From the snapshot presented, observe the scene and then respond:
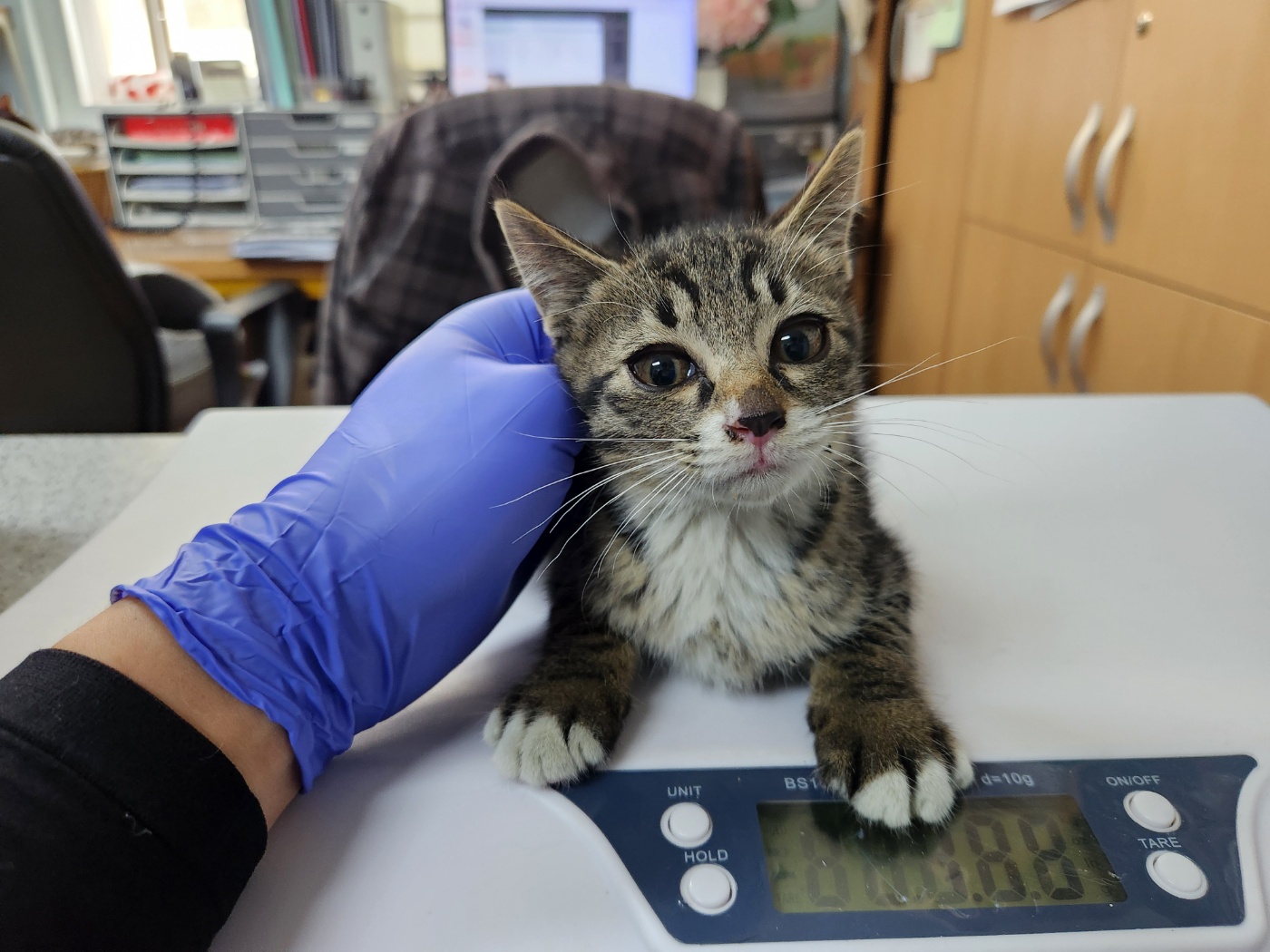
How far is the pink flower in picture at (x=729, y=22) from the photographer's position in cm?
270

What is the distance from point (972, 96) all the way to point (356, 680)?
221cm

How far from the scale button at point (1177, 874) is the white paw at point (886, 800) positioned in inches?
5.6

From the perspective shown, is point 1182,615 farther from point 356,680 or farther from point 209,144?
point 209,144

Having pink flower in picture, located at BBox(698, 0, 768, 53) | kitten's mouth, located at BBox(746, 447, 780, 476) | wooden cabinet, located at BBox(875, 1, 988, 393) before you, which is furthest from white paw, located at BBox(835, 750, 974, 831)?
pink flower in picture, located at BBox(698, 0, 768, 53)

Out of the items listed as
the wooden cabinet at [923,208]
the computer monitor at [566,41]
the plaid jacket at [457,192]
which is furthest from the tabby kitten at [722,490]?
the computer monitor at [566,41]

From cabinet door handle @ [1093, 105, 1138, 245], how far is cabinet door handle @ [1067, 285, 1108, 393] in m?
0.11

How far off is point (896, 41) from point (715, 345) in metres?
2.36

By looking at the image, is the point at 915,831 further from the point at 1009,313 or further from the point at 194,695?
the point at 1009,313

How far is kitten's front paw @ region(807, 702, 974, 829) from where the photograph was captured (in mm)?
527

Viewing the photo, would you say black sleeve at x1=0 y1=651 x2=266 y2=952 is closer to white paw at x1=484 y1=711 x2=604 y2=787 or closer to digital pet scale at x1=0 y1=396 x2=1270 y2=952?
digital pet scale at x1=0 y1=396 x2=1270 y2=952

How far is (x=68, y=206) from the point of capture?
1.68 metres

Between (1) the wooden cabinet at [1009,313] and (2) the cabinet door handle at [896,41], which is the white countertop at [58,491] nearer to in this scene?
(1) the wooden cabinet at [1009,313]

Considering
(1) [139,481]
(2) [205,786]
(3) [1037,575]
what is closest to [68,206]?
(1) [139,481]

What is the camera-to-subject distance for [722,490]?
676 mm
